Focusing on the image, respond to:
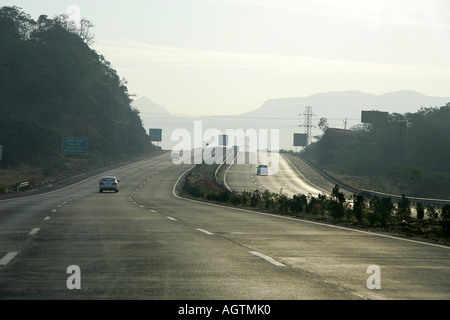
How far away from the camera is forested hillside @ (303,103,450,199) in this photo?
347ft

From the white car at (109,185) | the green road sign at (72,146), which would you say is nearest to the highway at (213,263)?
the white car at (109,185)

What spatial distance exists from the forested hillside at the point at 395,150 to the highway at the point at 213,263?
2942 inches

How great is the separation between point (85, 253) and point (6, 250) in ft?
5.33

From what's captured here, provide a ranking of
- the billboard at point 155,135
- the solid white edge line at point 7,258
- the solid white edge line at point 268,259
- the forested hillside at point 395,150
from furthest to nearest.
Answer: the billboard at point 155,135
the forested hillside at point 395,150
the solid white edge line at point 268,259
the solid white edge line at point 7,258

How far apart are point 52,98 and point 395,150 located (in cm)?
7062

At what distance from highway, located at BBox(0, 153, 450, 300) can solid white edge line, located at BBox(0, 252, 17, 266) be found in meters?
0.02

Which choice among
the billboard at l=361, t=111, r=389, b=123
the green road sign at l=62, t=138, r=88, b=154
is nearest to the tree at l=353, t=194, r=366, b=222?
the green road sign at l=62, t=138, r=88, b=154

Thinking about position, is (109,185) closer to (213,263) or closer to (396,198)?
(396,198)

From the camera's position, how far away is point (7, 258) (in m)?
12.0

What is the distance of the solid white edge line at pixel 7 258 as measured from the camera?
11289 millimetres

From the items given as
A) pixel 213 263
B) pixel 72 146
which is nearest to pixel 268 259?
pixel 213 263

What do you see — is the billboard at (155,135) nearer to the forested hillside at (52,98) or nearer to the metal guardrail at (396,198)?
the forested hillside at (52,98)

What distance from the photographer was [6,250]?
13312mm

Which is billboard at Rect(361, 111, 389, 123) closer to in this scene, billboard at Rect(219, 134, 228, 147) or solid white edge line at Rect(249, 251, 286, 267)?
billboard at Rect(219, 134, 228, 147)
